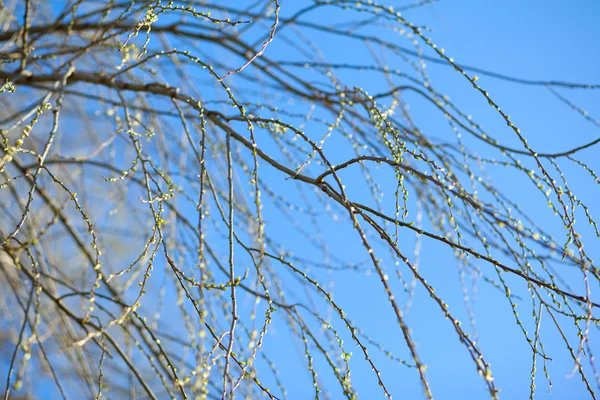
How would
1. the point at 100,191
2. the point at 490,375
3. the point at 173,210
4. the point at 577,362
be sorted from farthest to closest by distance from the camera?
1. the point at 100,191
2. the point at 173,210
3. the point at 577,362
4. the point at 490,375

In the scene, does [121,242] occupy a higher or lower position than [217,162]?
higher

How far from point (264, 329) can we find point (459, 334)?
25cm

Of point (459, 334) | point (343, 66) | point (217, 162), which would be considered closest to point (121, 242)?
point (217, 162)

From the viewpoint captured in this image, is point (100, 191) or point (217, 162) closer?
point (217, 162)

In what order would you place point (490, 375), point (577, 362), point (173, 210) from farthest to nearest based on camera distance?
point (173, 210)
point (577, 362)
point (490, 375)

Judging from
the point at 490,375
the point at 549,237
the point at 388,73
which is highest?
the point at 388,73

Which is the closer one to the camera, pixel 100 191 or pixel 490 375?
pixel 490 375

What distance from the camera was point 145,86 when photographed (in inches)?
44.8

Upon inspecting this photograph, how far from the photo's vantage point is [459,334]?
653 mm

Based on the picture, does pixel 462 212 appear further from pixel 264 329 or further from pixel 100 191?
pixel 100 191

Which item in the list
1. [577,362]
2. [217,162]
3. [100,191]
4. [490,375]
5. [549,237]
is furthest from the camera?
[100,191]

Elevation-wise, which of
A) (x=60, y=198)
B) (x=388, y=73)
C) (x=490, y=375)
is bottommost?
(x=490, y=375)

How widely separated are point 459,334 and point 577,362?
0.17m

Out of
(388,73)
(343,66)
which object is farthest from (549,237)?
(343,66)
